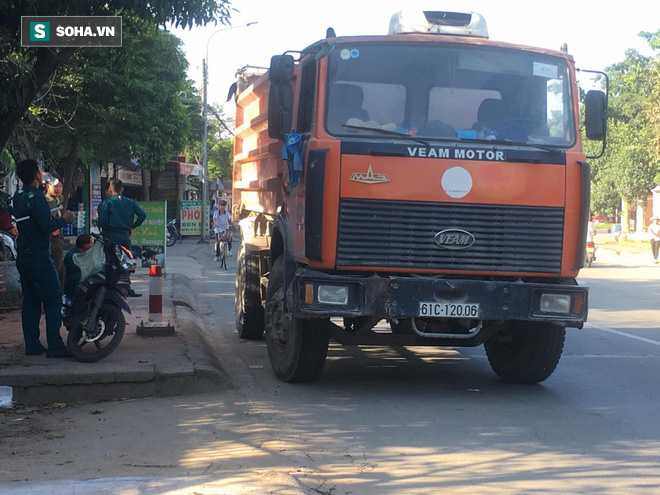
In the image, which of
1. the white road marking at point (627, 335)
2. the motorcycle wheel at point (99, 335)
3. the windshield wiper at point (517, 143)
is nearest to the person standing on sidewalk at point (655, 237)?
the white road marking at point (627, 335)

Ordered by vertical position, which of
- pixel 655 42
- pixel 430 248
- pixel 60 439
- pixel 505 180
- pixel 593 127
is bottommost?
pixel 60 439

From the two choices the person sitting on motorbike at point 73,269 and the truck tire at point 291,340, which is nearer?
the truck tire at point 291,340

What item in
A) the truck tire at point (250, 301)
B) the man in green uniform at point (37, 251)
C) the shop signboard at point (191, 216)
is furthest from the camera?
the shop signboard at point (191, 216)

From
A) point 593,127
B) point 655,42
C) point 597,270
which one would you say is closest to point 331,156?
point 593,127

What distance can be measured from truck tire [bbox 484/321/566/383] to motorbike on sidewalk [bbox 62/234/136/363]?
3.47 metres

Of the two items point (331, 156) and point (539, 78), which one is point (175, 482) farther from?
point (539, 78)

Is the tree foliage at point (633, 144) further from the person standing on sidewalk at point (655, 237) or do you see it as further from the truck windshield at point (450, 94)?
the truck windshield at point (450, 94)

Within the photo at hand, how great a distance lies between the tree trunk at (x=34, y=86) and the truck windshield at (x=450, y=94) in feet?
10.6

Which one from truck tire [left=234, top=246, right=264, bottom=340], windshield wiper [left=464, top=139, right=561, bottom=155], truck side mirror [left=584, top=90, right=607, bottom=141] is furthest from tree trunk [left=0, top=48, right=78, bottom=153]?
truck side mirror [left=584, top=90, right=607, bottom=141]

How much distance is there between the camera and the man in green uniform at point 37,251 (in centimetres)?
814

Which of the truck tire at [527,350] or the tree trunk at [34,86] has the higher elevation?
the tree trunk at [34,86]

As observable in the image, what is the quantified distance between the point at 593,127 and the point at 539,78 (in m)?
0.71

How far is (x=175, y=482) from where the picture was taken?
479 cm

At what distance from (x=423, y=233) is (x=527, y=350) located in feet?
5.63
